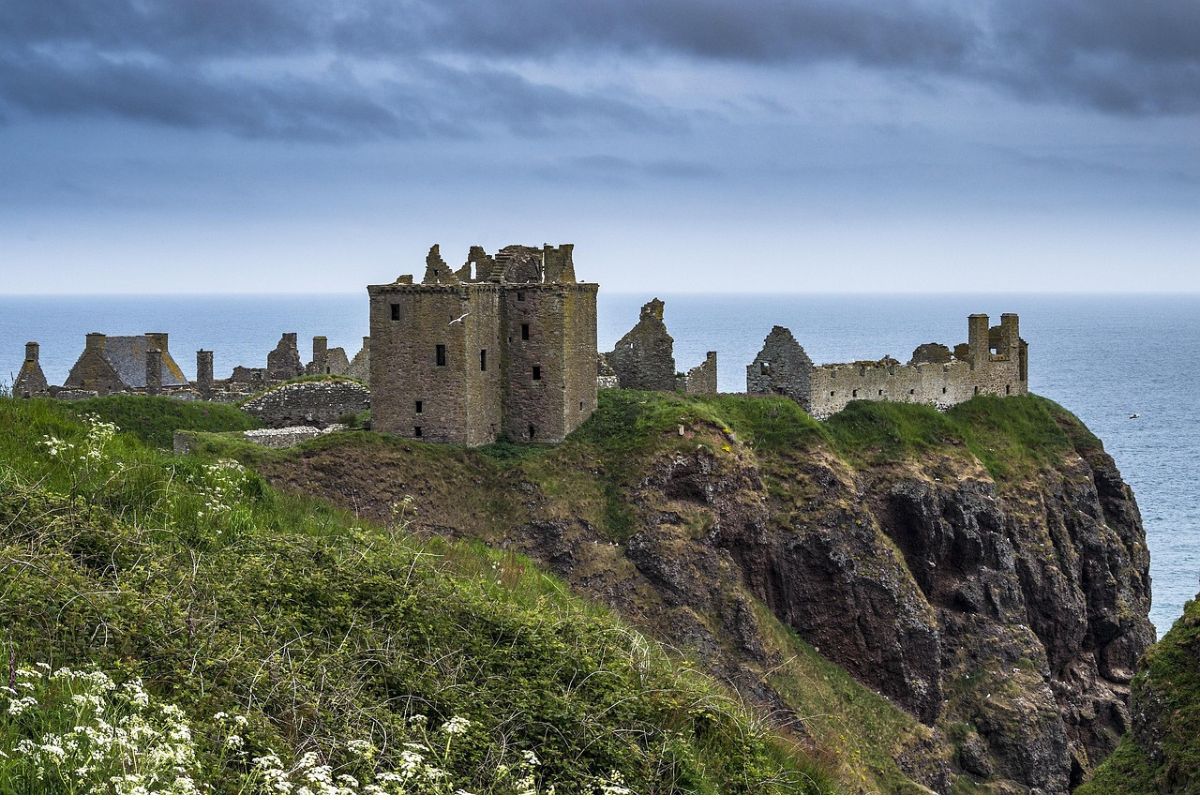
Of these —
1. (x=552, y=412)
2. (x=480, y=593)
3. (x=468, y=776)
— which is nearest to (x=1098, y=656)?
(x=552, y=412)

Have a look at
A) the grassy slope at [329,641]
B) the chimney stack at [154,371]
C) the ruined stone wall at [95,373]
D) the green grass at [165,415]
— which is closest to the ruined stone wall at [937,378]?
the green grass at [165,415]

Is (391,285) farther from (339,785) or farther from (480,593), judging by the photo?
(339,785)

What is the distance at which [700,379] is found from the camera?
5769cm

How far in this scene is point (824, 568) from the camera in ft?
159

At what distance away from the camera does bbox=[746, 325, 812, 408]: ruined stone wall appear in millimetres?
57594

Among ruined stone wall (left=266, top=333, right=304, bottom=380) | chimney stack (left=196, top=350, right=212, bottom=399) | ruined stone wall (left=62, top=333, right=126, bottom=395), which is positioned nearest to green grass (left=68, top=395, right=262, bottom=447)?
chimney stack (left=196, top=350, right=212, bottom=399)

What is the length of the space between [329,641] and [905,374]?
45947mm

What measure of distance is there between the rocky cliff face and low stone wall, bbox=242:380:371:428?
712cm

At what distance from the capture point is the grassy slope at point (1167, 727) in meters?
28.6

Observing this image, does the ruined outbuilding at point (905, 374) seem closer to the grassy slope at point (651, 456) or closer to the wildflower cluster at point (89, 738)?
the grassy slope at point (651, 456)

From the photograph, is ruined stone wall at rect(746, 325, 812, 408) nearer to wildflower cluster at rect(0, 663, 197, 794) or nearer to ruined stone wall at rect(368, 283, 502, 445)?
ruined stone wall at rect(368, 283, 502, 445)

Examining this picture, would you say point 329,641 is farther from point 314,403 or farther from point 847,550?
point 314,403

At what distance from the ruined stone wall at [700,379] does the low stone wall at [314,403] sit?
12.1 meters

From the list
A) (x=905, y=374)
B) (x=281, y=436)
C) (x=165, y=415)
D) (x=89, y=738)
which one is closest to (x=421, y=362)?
(x=281, y=436)
